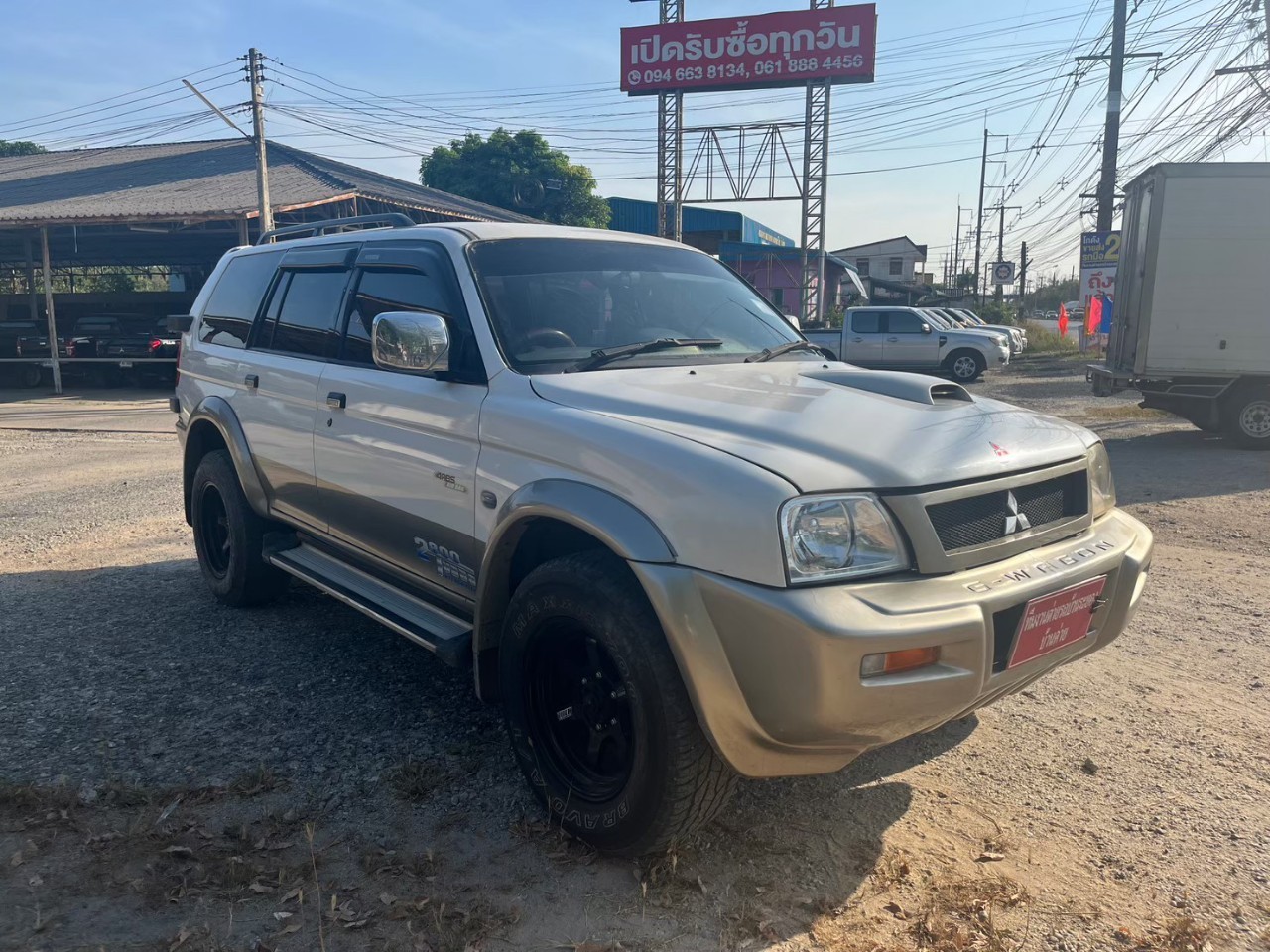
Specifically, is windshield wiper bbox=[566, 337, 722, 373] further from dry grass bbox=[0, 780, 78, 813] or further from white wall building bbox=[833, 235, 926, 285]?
white wall building bbox=[833, 235, 926, 285]

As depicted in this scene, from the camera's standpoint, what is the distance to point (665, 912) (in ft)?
8.93

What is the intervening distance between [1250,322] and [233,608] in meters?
11.5

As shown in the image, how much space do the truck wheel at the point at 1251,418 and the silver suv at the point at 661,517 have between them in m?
9.40

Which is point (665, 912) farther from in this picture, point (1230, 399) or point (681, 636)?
point (1230, 399)

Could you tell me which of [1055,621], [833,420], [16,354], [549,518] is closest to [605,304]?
[549,518]

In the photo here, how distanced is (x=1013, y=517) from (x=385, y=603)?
2.42m

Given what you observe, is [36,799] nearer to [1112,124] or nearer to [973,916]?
[973,916]

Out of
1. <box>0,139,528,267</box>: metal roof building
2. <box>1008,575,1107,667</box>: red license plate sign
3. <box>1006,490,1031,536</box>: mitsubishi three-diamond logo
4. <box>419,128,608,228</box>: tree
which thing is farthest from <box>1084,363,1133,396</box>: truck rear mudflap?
<box>419,128,608,228</box>: tree

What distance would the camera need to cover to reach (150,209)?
18.8 meters

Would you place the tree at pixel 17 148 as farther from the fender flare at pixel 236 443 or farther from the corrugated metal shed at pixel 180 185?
the fender flare at pixel 236 443

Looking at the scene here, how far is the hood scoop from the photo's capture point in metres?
3.38

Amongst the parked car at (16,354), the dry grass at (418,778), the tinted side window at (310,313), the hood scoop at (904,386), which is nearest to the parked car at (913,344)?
the parked car at (16,354)

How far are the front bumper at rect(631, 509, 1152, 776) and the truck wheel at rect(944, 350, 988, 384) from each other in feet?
71.0

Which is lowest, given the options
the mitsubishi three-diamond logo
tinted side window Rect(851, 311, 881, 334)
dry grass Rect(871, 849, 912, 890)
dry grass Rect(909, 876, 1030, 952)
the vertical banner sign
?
dry grass Rect(871, 849, 912, 890)
